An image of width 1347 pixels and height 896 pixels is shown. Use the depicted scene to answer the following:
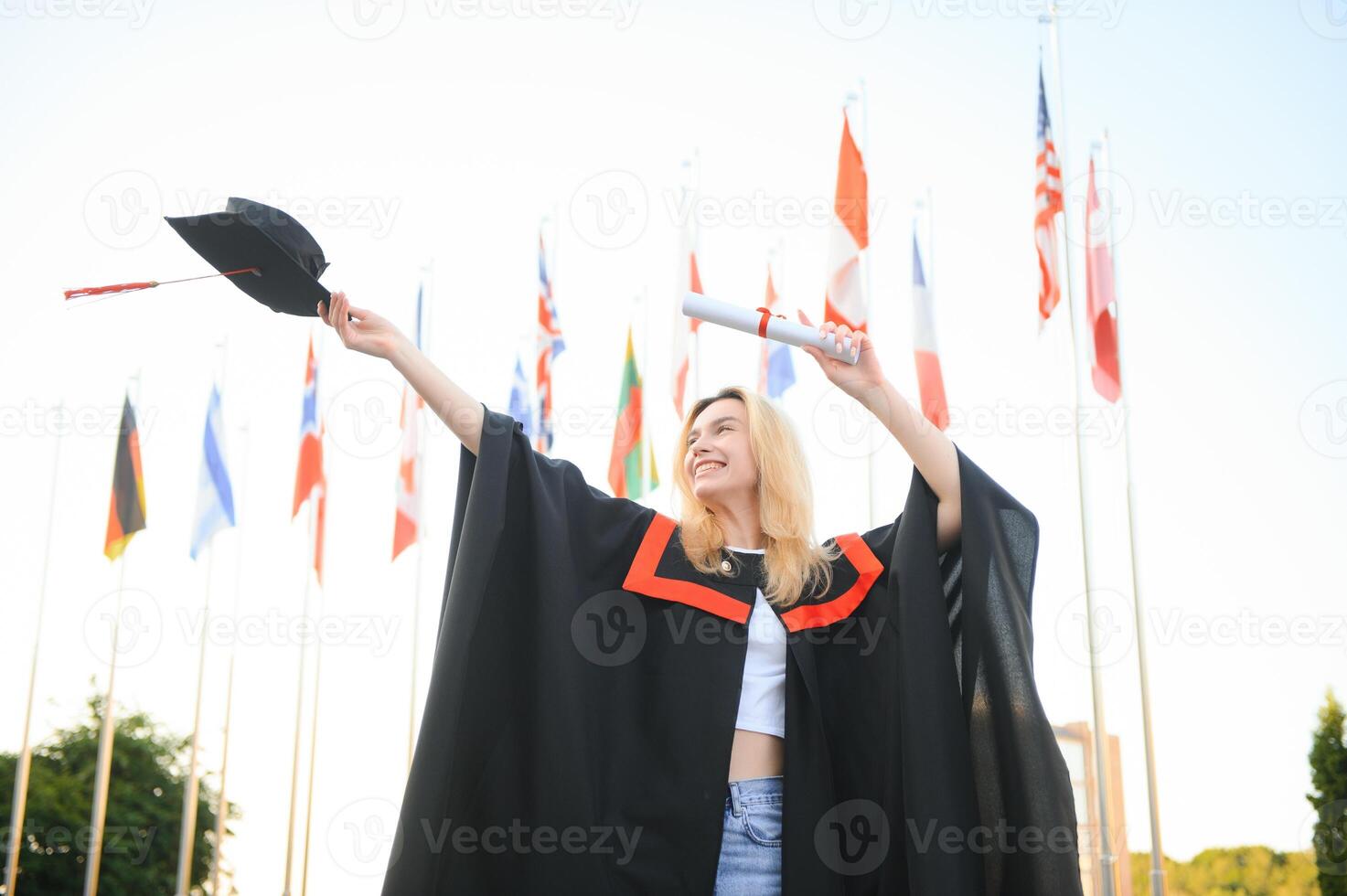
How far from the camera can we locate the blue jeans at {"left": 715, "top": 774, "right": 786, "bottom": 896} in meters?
2.98

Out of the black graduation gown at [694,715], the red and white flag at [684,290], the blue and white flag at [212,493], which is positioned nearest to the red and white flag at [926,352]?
the red and white flag at [684,290]

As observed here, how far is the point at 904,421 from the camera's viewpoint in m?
3.17

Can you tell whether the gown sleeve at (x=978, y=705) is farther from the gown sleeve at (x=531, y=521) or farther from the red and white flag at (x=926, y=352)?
the red and white flag at (x=926, y=352)

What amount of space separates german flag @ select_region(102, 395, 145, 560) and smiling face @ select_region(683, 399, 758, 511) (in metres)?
11.4

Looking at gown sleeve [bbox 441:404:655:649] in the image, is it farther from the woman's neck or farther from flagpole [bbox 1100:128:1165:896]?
flagpole [bbox 1100:128:1165:896]

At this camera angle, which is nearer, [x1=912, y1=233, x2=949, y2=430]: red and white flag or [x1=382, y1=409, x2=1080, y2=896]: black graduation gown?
[x1=382, y1=409, x2=1080, y2=896]: black graduation gown

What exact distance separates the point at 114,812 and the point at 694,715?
24.4 meters

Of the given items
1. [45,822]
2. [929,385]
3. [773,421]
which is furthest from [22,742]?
[773,421]

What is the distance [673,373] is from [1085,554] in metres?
4.54

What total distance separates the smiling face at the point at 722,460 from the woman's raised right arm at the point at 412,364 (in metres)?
0.82

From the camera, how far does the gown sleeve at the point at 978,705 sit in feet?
9.45

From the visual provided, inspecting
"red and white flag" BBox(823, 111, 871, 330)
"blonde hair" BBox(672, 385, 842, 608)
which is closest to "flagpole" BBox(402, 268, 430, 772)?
"red and white flag" BBox(823, 111, 871, 330)

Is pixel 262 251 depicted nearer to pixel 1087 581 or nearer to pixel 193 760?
pixel 1087 581

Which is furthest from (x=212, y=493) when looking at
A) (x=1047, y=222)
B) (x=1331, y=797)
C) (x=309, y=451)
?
(x=1331, y=797)
